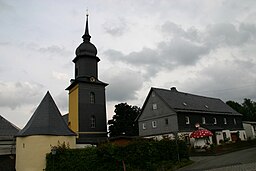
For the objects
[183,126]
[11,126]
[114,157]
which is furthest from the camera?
[183,126]

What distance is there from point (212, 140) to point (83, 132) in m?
18.7

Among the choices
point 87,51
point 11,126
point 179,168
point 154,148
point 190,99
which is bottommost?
point 179,168

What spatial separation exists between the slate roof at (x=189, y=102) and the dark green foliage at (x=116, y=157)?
18.9 meters

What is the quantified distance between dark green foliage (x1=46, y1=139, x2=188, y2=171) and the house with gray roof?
54.7 feet

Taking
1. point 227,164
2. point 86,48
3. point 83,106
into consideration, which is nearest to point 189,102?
point 83,106

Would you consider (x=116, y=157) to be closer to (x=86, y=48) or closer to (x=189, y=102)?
(x=86, y=48)

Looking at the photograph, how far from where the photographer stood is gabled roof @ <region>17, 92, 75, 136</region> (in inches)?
975

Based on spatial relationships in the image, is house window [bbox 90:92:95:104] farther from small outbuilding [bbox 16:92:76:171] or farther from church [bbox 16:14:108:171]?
small outbuilding [bbox 16:92:76:171]

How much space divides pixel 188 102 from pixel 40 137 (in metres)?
26.0

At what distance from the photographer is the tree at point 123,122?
163ft

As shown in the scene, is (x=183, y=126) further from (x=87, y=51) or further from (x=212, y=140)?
(x=87, y=51)

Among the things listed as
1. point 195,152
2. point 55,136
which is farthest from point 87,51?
point 195,152

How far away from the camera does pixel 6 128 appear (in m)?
32.4

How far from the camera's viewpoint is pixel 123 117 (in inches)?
1989
